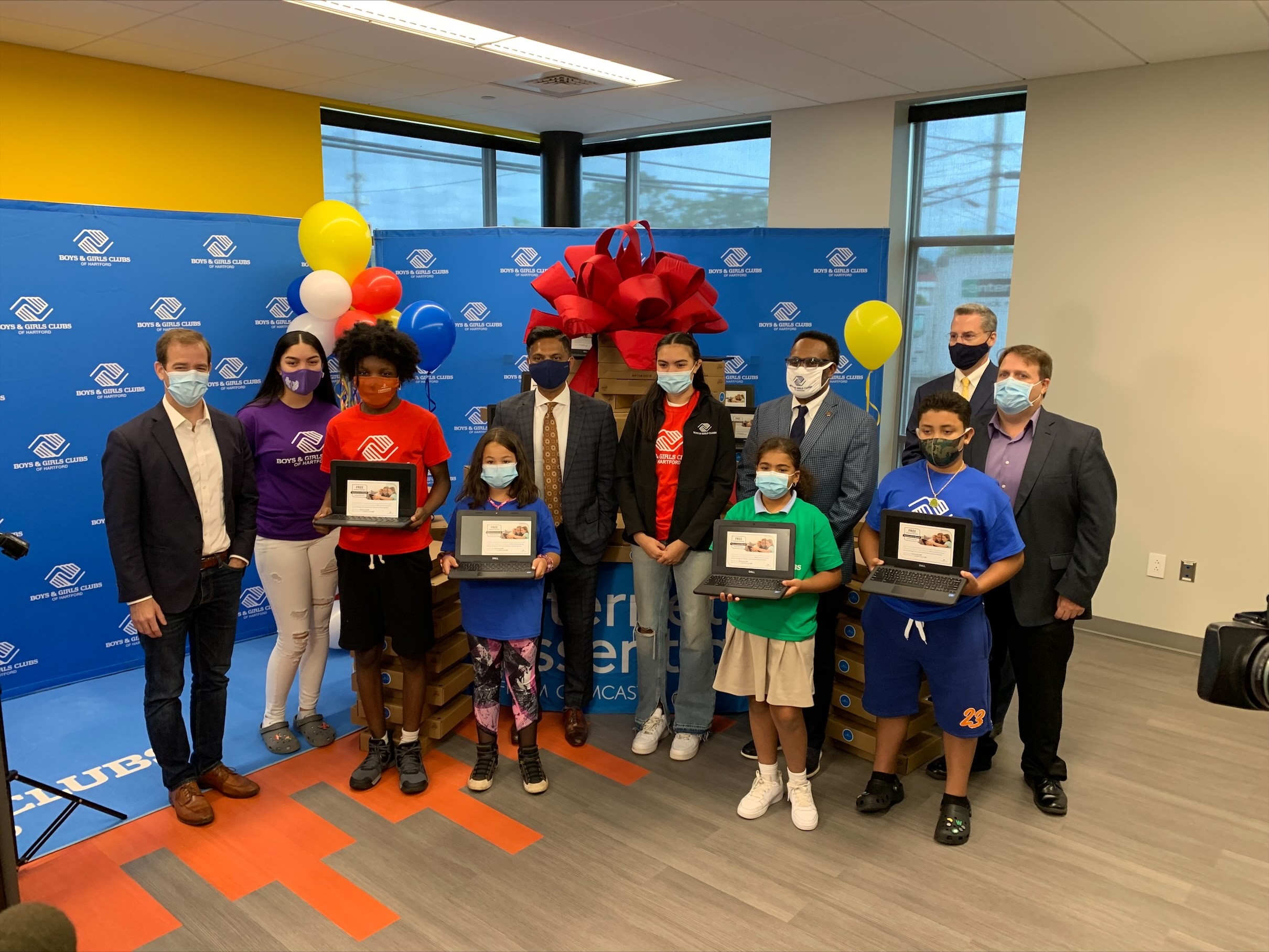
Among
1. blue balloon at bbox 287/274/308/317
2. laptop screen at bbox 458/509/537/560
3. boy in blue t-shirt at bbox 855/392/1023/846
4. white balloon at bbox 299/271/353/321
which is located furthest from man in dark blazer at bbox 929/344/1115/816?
blue balloon at bbox 287/274/308/317

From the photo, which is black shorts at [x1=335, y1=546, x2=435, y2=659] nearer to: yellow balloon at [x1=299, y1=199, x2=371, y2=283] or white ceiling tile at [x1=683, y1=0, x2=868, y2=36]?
yellow balloon at [x1=299, y1=199, x2=371, y2=283]

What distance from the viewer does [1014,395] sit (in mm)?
3352

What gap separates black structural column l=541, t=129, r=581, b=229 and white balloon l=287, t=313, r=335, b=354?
3.73 metres

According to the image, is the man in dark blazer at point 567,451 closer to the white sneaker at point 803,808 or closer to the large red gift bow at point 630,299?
the large red gift bow at point 630,299

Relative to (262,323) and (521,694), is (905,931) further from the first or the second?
(262,323)

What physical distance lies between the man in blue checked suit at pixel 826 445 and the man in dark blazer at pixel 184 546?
1.93 m

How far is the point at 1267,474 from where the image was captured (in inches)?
197

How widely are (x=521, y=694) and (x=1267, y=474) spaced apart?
4149 mm

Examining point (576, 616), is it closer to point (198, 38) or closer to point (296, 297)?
point (296, 297)

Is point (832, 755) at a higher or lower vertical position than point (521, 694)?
lower

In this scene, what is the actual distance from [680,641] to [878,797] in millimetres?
1033

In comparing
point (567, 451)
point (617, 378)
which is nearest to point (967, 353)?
point (617, 378)

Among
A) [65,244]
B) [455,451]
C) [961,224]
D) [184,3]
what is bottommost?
[455,451]

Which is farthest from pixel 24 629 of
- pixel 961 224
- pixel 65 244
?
pixel 961 224
